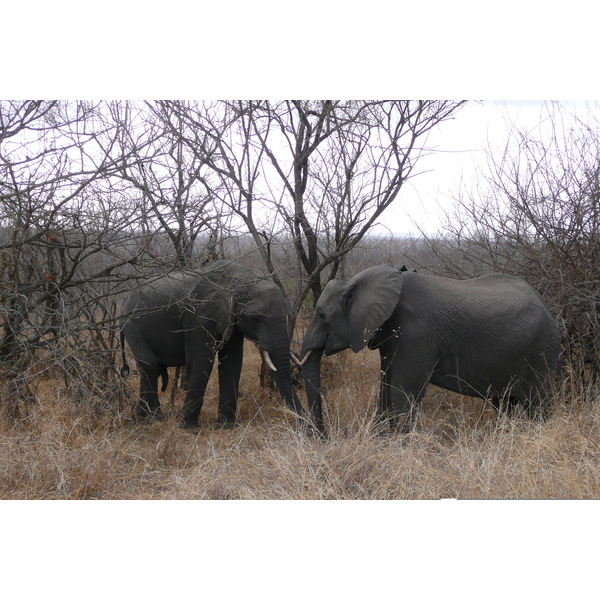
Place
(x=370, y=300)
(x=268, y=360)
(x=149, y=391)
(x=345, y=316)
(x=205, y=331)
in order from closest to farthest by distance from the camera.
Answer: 1. (x=370, y=300)
2. (x=345, y=316)
3. (x=268, y=360)
4. (x=205, y=331)
5. (x=149, y=391)

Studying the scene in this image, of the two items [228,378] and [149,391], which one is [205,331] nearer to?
[228,378]

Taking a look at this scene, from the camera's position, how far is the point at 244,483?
3408mm

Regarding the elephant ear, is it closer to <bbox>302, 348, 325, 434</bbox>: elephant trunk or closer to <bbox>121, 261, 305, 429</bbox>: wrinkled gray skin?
<bbox>302, 348, 325, 434</bbox>: elephant trunk

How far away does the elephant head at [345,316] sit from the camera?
4.00 metres

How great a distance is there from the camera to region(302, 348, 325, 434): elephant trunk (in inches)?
162

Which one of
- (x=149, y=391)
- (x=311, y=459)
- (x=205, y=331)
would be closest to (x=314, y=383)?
(x=311, y=459)

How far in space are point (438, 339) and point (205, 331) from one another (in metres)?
1.55

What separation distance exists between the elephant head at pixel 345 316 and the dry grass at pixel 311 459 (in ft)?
0.82

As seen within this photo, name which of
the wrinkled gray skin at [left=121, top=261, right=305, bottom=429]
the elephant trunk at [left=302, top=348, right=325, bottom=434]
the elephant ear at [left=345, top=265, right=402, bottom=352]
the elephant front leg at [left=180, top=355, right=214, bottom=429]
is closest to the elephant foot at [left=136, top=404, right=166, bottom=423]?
the wrinkled gray skin at [left=121, top=261, right=305, bottom=429]

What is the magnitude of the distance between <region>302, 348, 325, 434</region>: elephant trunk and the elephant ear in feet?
0.80

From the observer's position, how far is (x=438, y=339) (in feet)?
13.4

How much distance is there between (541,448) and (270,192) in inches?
86.7

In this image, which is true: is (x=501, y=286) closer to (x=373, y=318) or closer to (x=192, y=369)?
(x=373, y=318)

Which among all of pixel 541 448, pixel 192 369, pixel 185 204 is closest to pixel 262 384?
pixel 192 369
